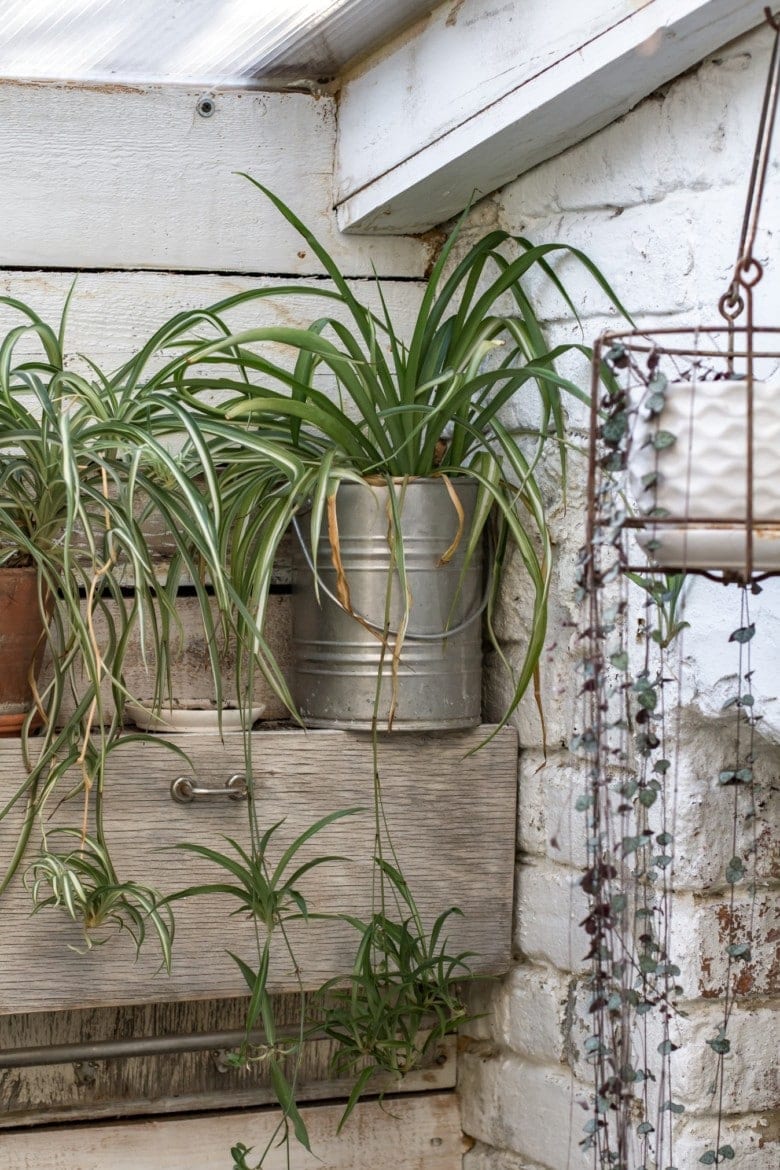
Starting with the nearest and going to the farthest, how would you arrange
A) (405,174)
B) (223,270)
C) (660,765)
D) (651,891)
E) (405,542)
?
1. (660,765)
2. (651,891)
3. (405,542)
4. (405,174)
5. (223,270)

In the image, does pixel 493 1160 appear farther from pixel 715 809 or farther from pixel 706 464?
pixel 706 464

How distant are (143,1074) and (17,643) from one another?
2.16 feet

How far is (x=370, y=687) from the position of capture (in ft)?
5.31

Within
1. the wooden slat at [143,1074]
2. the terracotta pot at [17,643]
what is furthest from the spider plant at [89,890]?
the wooden slat at [143,1074]

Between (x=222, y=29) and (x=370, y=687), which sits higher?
(x=222, y=29)

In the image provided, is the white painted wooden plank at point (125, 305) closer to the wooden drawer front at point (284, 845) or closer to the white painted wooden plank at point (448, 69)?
the white painted wooden plank at point (448, 69)

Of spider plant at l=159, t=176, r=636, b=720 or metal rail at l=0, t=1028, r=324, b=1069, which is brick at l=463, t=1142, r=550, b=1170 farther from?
spider plant at l=159, t=176, r=636, b=720

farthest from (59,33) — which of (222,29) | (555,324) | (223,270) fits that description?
(555,324)

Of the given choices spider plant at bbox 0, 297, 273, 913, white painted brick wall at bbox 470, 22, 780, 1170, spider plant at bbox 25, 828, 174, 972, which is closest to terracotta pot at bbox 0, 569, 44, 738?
spider plant at bbox 0, 297, 273, 913

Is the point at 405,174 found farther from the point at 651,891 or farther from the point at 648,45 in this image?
the point at 651,891

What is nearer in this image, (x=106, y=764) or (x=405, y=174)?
(x=106, y=764)

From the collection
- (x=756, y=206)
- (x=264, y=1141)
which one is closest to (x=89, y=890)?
(x=264, y=1141)

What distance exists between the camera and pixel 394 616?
1.60m

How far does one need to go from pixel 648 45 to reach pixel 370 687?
751mm
